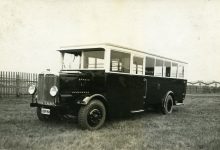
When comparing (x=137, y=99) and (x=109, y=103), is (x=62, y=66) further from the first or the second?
(x=137, y=99)

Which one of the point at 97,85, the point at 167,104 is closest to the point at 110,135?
the point at 97,85

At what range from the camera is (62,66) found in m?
8.58

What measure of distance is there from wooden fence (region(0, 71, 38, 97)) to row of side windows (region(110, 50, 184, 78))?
8443 millimetres

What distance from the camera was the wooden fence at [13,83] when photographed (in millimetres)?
14624

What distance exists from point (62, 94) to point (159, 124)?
3069 millimetres

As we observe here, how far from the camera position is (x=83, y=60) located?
814cm

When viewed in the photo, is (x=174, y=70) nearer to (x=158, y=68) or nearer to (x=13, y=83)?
(x=158, y=68)

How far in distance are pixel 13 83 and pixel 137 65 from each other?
8.76 metres

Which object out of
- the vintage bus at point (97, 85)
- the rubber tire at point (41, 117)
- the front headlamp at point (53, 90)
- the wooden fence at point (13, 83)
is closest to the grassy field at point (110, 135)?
the rubber tire at point (41, 117)

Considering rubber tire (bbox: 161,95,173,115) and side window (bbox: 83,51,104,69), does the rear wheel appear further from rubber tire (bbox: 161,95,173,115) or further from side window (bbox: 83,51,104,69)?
side window (bbox: 83,51,104,69)

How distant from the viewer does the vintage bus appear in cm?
704

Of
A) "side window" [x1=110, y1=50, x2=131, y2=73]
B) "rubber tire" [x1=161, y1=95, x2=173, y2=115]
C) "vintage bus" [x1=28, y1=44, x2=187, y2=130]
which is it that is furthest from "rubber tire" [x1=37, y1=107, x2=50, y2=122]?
"rubber tire" [x1=161, y1=95, x2=173, y2=115]

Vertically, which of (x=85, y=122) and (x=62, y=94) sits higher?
(x=62, y=94)

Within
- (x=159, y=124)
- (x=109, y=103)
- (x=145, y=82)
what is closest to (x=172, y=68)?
(x=145, y=82)
